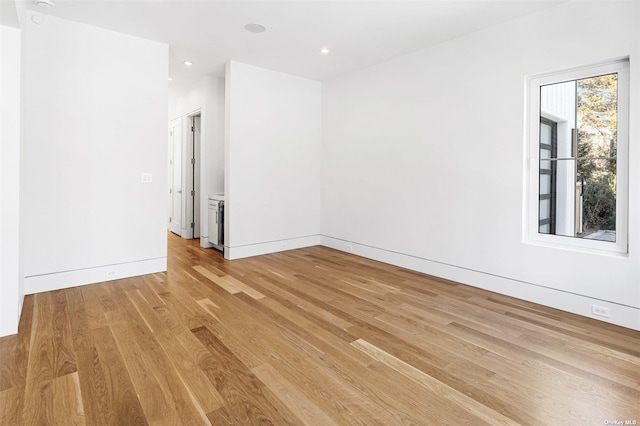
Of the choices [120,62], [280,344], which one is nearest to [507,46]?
[280,344]

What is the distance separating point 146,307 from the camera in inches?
125

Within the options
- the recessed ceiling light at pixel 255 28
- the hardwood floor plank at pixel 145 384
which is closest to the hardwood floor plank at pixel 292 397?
the hardwood floor plank at pixel 145 384

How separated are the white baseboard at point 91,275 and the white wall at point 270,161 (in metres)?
1.10

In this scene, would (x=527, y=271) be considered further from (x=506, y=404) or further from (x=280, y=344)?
(x=280, y=344)

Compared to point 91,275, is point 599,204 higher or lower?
higher

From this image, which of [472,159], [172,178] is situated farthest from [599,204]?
[172,178]

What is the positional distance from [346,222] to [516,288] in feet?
8.80

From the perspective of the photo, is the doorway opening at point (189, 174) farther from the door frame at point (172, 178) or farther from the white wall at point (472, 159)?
the white wall at point (472, 159)

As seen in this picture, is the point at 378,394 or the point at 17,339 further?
the point at 17,339

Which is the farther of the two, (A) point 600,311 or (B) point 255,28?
(B) point 255,28

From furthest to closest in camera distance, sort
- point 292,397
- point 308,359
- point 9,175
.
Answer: point 9,175
point 308,359
point 292,397

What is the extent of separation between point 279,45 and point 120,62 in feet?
6.14

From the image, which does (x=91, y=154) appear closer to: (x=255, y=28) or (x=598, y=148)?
(x=255, y=28)

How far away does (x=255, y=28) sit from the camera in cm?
380
